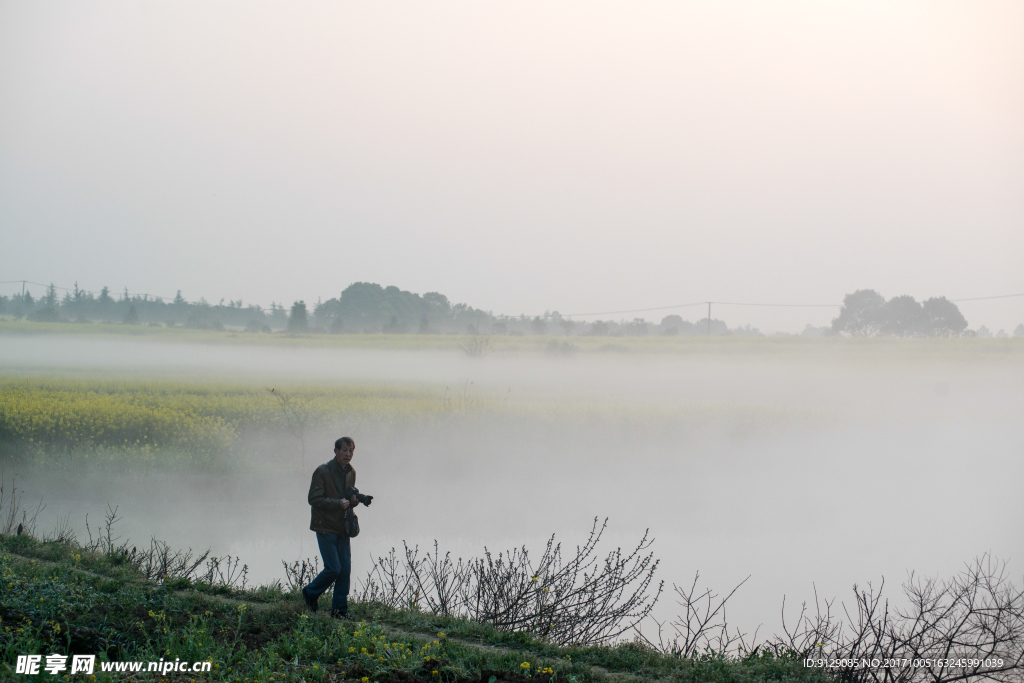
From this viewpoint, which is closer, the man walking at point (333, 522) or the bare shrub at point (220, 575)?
the man walking at point (333, 522)

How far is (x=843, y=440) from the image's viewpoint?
21.2m

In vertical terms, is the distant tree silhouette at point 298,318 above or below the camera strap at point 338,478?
above

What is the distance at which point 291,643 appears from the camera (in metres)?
5.69

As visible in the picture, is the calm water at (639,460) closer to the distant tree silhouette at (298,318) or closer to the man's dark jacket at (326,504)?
the distant tree silhouette at (298,318)

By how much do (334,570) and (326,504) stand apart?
723mm

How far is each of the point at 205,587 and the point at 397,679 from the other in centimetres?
384

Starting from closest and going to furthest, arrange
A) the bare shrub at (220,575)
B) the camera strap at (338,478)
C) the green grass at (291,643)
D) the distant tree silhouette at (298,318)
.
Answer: the green grass at (291,643) < the camera strap at (338,478) < the bare shrub at (220,575) < the distant tree silhouette at (298,318)

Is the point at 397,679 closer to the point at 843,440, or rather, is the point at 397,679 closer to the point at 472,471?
the point at 472,471

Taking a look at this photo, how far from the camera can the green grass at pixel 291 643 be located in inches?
199

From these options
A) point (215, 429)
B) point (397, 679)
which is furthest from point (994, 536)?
point (215, 429)

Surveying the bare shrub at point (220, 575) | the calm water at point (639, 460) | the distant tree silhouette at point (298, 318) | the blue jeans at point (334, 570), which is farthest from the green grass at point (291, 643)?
the distant tree silhouette at point (298, 318)

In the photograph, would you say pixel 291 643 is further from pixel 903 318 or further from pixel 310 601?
pixel 903 318

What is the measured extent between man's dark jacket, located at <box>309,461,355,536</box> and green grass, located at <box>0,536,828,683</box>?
3.06ft

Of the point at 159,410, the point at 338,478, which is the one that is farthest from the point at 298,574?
the point at 159,410
